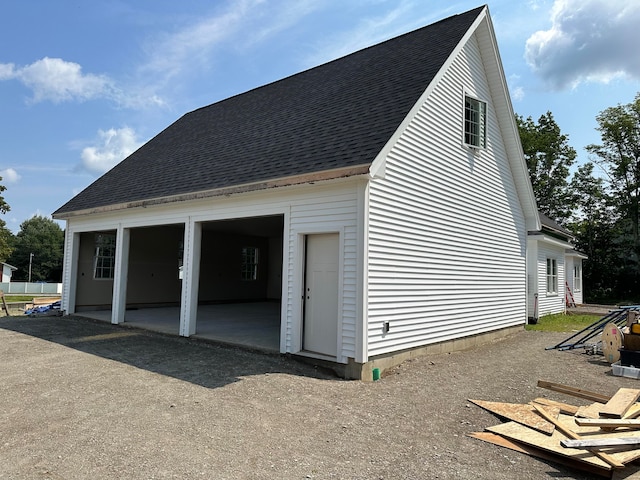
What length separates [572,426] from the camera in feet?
14.8

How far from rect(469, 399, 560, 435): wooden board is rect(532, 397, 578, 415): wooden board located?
9cm

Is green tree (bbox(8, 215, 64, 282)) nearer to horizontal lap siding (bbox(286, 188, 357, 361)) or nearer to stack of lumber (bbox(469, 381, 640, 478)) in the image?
horizontal lap siding (bbox(286, 188, 357, 361))

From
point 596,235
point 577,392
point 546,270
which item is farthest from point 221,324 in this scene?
point 596,235

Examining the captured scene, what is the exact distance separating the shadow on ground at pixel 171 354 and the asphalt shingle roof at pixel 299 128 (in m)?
3.23

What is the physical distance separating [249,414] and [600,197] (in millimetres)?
38282

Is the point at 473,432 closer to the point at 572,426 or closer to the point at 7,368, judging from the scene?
the point at 572,426

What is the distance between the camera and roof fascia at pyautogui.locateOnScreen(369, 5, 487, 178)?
6.57 meters

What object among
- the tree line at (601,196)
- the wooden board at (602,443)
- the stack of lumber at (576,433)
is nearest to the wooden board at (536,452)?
the stack of lumber at (576,433)

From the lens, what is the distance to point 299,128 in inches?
372

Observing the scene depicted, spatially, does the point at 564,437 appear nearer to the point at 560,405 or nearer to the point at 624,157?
the point at 560,405

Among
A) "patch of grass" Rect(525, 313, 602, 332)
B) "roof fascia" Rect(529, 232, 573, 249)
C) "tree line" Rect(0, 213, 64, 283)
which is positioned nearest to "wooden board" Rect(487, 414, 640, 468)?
"patch of grass" Rect(525, 313, 602, 332)

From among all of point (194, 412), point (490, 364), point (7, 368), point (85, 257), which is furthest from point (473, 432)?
point (85, 257)

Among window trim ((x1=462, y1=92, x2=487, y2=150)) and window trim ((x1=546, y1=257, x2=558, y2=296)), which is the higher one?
window trim ((x1=462, y1=92, x2=487, y2=150))

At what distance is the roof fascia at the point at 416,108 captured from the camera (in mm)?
6566
